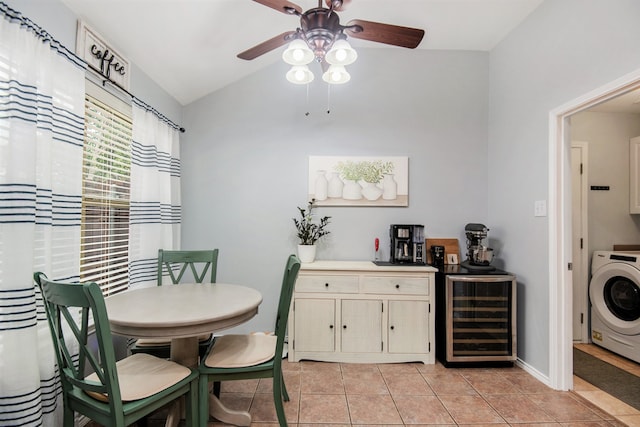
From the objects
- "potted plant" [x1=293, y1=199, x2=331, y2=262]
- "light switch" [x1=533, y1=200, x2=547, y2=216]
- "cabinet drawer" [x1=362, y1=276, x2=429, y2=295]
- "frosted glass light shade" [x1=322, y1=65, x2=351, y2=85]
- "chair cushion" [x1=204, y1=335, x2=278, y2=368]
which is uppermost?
"frosted glass light shade" [x1=322, y1=65, x2=351, y2=85]

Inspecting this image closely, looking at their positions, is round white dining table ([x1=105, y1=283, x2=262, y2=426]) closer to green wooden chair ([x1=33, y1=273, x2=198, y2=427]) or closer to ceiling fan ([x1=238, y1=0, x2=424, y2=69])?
green wooden chair ([x1=33, y1=273, x2=198, y2=427])

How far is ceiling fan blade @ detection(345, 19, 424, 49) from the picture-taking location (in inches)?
68.1

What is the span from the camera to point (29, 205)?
1.42 meters

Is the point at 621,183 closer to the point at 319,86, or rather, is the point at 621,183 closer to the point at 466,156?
the point at 466,156

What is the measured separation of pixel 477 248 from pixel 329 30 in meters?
2.28

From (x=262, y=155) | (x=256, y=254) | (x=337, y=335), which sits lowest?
(x=337, y=335)

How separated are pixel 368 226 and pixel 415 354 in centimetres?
124

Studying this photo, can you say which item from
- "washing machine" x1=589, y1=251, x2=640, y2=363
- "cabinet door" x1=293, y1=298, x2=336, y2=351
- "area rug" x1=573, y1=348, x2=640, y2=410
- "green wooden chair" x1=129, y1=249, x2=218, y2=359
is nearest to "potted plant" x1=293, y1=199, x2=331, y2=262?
"cabinet door" x1=293, y1=298, x2=336, y2=351

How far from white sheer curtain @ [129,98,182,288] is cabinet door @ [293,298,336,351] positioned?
126 cm

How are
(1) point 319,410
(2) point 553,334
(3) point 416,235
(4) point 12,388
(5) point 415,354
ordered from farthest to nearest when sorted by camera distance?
(3) point 416,235 → (5) point 415,354 → (2) point 553,334 → (1) point 319,410 → (4) point 12,388

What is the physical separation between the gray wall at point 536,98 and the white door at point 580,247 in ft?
3.00

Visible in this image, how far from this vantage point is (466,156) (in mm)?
3289

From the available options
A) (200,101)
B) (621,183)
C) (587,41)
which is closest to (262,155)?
(200,101)

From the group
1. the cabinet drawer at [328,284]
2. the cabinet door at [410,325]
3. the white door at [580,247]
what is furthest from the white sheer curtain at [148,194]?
the white door at [580,247]
